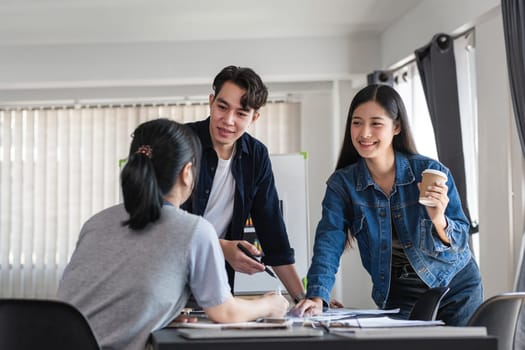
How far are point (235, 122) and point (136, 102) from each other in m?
4.85

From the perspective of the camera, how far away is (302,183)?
5.77 m

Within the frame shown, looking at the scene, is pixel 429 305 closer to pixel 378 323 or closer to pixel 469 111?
pixel 378 323

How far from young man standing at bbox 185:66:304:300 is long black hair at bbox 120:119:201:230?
0.75 meters

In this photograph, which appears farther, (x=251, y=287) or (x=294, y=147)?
(x=294, y=147)

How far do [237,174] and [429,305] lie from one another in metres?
0.93

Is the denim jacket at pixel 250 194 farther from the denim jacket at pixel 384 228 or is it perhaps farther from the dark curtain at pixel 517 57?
the dark curtain at pixel 517 57

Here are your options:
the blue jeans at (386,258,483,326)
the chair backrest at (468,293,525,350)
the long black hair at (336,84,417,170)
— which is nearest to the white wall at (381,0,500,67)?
the long black hair at (336,84,417,170)

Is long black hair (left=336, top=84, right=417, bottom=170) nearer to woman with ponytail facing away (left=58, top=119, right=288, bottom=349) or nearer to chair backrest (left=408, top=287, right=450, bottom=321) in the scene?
chair backrest (left=408, top=287, right=450, bottom=321)

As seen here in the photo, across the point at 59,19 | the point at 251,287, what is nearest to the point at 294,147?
the point at 251,287

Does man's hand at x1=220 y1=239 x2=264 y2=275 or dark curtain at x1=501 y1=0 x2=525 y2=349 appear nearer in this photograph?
man's hand at x1=220 y1=239 x2=264 y2=275

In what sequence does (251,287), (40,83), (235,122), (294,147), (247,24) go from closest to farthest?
(235,122), (251,287), (247,24), (40,83), (294,147)

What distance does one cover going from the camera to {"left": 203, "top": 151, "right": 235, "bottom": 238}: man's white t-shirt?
2660mm

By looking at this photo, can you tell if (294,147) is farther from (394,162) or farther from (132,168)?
(132,168)

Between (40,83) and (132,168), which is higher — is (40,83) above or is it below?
above
